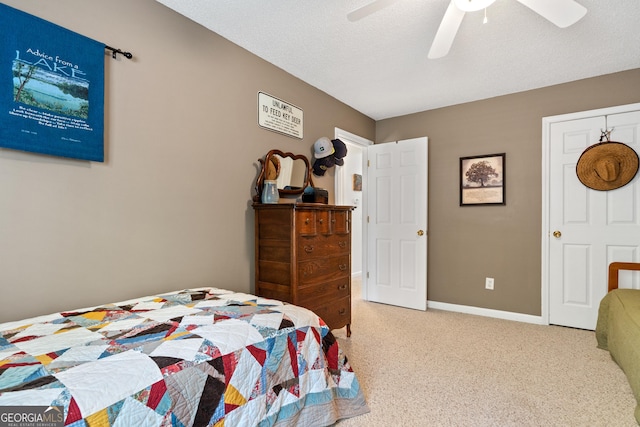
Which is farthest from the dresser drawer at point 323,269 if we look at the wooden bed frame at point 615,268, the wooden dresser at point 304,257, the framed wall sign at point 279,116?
the wooden bed frame at point 615,268

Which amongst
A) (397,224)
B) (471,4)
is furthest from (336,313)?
(471,4)

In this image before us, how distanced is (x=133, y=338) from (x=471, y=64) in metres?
3.02

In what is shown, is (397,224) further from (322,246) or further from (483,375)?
(483,375)

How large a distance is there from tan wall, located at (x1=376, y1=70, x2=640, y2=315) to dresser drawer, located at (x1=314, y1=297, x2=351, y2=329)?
148 centimetres

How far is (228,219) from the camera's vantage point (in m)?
2.38

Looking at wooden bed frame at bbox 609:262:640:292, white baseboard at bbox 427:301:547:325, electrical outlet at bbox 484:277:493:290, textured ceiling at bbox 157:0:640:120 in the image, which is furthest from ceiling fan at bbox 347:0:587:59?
white baseboard at bbox 427:301:547:325

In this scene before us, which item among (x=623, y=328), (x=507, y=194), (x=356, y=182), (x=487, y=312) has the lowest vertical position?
(x=487, y=312)

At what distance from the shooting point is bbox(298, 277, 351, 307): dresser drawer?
7.68ft

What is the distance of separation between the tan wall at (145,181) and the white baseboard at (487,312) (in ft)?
7.75

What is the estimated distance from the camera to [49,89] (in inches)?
59.2

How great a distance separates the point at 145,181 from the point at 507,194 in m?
3.35

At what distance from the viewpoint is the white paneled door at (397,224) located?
145 inches

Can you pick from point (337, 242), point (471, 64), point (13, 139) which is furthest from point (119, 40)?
point (471, 64)

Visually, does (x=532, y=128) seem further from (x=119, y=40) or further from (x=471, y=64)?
(x=119, y=40)
